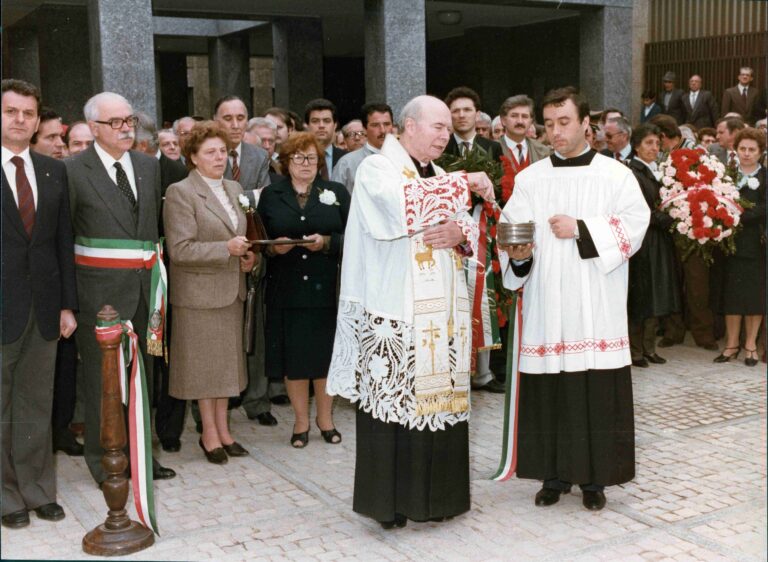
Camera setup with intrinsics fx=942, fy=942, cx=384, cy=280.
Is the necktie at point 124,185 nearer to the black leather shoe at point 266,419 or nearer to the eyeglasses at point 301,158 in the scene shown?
the eyeglasses at point 301,158

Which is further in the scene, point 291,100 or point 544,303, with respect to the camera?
point 291,100

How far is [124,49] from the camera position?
9.89 m

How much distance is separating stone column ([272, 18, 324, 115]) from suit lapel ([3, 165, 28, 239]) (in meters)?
12.9

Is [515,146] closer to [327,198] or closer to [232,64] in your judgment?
[327,198]

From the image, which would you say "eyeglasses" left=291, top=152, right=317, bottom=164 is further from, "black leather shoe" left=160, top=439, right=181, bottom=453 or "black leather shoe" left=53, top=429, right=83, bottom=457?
"black leather shoe" left=53, top=429, right=83, bottom=457

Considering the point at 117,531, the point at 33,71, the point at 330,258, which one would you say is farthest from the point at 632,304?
the point at 33,71

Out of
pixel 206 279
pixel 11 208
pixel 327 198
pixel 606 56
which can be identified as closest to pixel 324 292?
pixel 327 198

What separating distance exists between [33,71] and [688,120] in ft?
32.1

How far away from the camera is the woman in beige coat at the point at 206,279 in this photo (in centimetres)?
571

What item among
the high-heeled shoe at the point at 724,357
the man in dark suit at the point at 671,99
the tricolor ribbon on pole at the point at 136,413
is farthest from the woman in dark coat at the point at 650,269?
the man in dark suit at the point at 671,99

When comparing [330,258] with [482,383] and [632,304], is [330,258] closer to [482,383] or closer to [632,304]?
[482,383]

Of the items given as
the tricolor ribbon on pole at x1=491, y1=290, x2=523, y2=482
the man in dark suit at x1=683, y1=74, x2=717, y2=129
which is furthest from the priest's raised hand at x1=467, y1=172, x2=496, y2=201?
the man in dark suit at x1=683, y1=74, x2=717, y2=129

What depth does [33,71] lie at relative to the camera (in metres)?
13.6

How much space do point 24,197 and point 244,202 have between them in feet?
4.84
